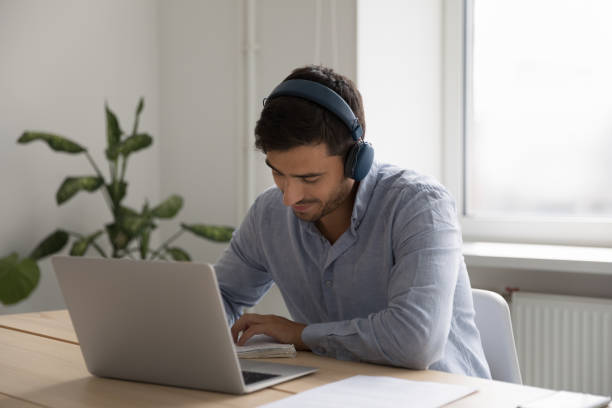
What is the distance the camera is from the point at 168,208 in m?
3.03

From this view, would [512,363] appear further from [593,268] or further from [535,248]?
[535,248]

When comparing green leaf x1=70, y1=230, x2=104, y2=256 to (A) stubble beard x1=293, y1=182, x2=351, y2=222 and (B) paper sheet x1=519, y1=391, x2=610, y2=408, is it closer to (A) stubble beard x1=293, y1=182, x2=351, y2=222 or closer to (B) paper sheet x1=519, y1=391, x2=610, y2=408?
(A) stubble beard x1=293, y1=182, x2=351, y2=222

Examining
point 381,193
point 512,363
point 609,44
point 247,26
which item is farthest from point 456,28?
point 512,363

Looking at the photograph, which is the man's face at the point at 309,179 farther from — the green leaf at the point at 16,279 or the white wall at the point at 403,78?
the green leaf at the point at 16,279

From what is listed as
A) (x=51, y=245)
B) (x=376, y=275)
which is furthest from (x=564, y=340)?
(x=51, y=245)

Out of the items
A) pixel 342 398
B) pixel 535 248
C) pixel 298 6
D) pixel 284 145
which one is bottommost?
pixel 535 248

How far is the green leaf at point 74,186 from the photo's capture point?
2779 millimetres

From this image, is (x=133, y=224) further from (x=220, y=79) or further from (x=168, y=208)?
(x=220, y=79)

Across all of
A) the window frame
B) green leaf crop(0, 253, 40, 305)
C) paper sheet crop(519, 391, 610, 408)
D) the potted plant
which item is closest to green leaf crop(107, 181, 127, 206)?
the potted plant

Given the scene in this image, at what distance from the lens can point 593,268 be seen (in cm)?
227

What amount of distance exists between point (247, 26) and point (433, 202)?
1.81 metres

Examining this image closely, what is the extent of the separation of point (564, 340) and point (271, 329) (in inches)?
56.6

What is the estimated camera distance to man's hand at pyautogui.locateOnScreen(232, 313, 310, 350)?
1398 mm

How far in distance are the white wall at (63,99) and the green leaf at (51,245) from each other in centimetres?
16
